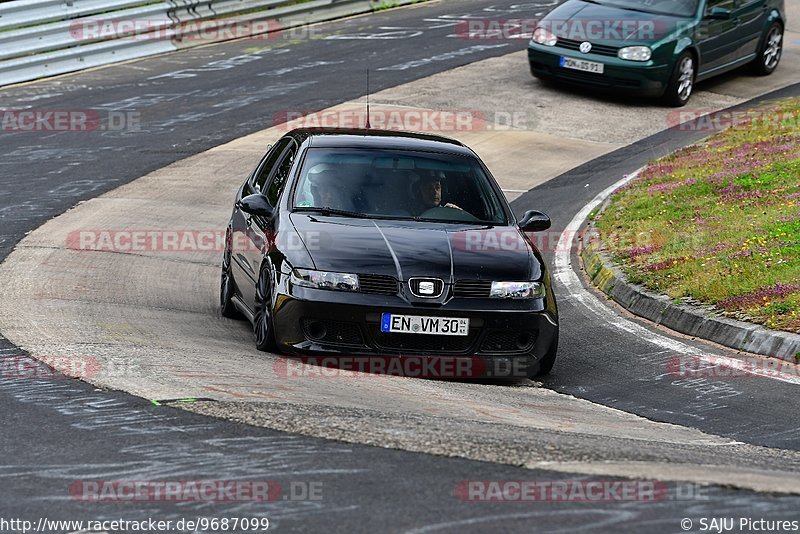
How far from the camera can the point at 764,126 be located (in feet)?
58.7

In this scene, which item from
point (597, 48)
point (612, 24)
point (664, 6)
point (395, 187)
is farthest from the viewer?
point (664, 6)

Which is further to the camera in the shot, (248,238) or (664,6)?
(664,6)

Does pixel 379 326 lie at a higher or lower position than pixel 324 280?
lower

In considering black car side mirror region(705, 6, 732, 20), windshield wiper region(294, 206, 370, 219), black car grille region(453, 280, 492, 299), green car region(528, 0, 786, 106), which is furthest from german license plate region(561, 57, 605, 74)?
black car grille region(453, 280, 492, 299)

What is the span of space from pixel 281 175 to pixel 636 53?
10765 mm

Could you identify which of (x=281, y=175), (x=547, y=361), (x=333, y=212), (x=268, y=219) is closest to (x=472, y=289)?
(x=547, y=361)

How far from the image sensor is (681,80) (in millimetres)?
20125

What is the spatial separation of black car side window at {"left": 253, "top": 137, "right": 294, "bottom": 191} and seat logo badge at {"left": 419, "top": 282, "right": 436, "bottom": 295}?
8.13ft

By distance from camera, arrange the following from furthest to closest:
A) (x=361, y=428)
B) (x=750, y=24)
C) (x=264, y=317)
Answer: (x=750, y=24) < (x=264, y=317) < (x=361, y=428)

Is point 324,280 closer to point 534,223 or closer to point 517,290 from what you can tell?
point 517,290

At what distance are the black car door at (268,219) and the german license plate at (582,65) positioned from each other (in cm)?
1003

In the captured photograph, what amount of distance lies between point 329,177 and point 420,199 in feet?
2.22

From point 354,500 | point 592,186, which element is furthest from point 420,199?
point 592,186

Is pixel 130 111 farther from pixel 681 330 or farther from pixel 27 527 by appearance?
pixel 27 527
